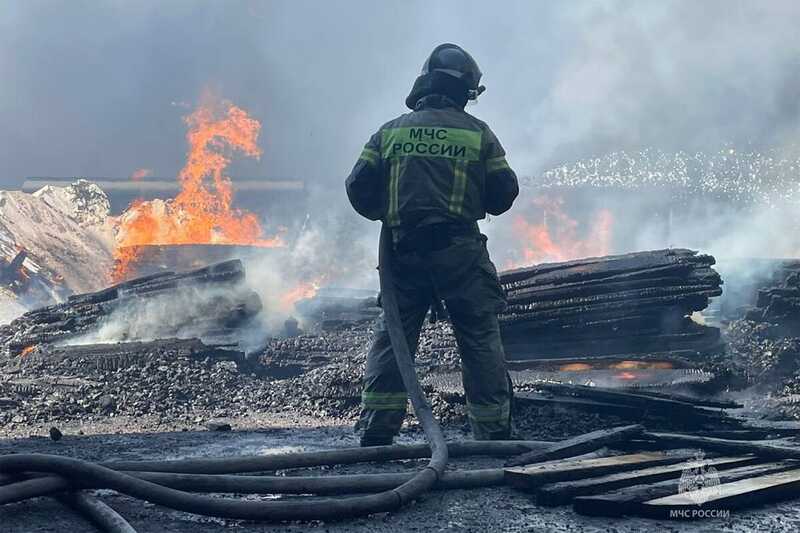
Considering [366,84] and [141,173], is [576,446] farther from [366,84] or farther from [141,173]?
[141,173]

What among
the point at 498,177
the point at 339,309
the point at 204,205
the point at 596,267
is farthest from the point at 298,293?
the point at 498,177

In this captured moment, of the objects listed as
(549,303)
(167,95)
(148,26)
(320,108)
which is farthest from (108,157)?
(549,303)

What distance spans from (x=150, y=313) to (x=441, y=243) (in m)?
7.04

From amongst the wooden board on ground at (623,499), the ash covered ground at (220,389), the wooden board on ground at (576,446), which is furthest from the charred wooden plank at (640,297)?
the wooden board on ground at (623,499)

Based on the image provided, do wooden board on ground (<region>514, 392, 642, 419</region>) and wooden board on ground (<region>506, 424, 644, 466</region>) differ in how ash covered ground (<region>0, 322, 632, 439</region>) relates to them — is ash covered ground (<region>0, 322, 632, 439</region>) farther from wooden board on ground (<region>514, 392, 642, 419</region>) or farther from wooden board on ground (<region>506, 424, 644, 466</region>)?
wooden board on ground (<region>506, 424, 644, 466</region>)

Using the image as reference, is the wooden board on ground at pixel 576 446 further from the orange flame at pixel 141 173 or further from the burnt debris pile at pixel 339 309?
the orange flame at pixel 141 173

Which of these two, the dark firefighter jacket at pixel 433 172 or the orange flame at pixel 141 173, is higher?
the orange flame at pixel 141 173

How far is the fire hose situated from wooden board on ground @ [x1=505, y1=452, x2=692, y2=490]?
5.1 inches

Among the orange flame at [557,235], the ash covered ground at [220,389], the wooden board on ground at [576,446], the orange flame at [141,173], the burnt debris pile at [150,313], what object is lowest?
the wooden board on ground at [576,446]

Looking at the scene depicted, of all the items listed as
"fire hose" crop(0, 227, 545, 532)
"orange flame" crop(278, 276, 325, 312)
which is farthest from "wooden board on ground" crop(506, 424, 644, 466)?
"orange flame" crop(278, 276, 325, 312)

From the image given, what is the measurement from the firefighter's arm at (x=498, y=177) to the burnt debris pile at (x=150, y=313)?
6.32m

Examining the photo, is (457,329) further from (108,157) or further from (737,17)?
(108,157)

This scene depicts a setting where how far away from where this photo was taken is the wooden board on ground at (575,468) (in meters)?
3.47

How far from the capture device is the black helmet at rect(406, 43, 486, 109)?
15.8ft
